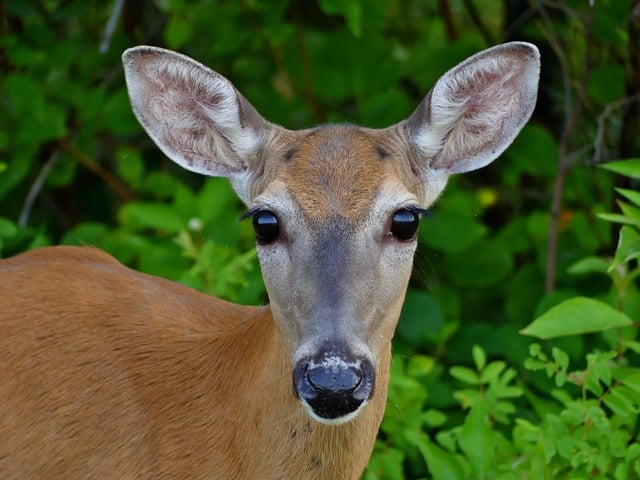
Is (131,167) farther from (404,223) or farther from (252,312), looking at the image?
(404,223)

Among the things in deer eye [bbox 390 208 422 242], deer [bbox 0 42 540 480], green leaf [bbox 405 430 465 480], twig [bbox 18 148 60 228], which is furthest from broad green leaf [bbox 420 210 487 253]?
deer eye [bbox 390 208 422 242]

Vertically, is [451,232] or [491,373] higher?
[451,232]

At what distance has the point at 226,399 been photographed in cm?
396

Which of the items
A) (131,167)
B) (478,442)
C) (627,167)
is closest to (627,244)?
(627,167)

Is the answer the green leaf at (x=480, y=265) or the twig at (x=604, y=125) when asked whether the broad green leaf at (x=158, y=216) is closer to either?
the green leaf at (x=480, y=265)

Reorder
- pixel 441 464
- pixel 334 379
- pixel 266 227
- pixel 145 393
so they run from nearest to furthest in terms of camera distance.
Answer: pixel 334 379
pixel 266 227
pixel 145 393
pixel 441 464

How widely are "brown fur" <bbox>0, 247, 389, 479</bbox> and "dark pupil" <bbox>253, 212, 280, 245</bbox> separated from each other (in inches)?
12.7

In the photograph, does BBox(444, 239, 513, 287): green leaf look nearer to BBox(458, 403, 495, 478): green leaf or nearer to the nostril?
BBox(458, 403, 495, 478): green leaf

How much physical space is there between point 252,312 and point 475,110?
3.40ft

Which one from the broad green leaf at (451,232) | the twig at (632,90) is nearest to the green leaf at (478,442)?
the broad green leaf at (451,232)

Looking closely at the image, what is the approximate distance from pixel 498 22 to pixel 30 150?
3.59 metres

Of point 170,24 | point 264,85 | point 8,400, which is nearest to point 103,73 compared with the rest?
point 170,24

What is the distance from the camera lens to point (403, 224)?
3701mm

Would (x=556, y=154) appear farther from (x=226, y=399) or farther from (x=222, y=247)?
(x=226, y=399)
